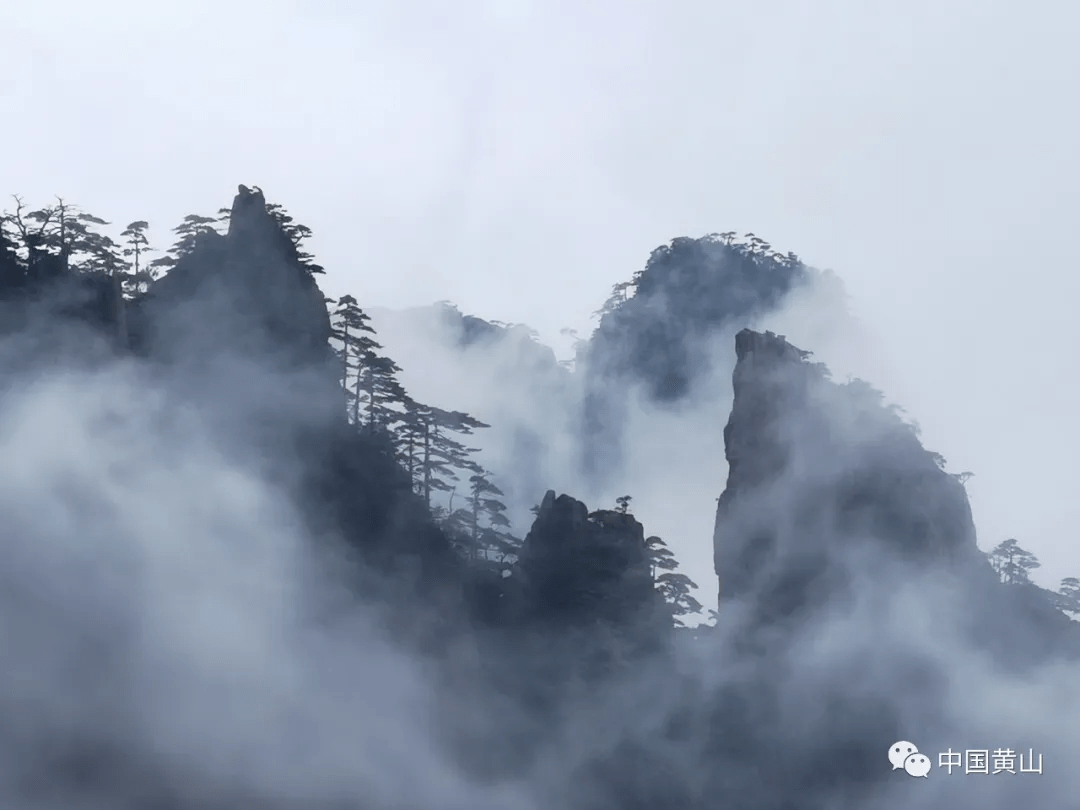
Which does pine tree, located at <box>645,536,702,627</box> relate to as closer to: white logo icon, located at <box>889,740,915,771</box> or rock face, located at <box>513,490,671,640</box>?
rock face, located at <box>513,490,671,640</box>

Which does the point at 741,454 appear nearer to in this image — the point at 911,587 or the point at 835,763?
the point at 911,587

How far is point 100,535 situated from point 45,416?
372 inches

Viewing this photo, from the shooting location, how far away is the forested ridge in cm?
12531

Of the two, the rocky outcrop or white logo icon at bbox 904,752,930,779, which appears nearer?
white logo icon at bbox 904,752,930,779

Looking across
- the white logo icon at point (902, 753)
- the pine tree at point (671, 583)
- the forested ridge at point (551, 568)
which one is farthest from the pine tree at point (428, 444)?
the white logo icon at point (902, 753)

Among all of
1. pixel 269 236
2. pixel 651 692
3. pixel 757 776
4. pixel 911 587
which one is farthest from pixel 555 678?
pixel 269 236

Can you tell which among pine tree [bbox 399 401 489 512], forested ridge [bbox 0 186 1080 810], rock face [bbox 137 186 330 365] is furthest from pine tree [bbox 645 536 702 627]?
rock face [bbox 137 186 330 365]

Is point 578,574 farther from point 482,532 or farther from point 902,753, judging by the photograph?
point 902,753

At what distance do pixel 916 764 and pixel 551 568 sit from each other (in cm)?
2979

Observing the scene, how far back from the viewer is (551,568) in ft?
425

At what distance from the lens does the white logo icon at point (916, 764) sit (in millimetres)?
124500

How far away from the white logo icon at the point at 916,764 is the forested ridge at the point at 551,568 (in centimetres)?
131

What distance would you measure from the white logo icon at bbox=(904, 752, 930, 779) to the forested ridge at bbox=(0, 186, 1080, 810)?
1.31 m

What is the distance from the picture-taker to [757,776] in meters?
127
